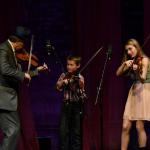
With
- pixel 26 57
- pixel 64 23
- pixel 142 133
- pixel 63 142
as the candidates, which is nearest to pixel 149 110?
pixel 142 133

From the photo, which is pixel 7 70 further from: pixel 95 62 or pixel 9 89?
pixel 95 62

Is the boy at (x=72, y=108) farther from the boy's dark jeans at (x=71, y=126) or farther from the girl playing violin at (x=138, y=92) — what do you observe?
the girl playing violin at (x=138, y=92)

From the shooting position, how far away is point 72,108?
5988 mm

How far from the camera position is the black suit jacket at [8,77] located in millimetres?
5066

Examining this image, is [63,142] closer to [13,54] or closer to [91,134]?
[91,134]

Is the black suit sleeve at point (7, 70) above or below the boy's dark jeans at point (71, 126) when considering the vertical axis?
above

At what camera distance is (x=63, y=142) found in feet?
19.7

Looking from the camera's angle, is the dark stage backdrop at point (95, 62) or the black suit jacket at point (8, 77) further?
the dark stage backdrop at point (95, 62)

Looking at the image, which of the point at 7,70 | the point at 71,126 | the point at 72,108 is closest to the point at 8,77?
the point at 7,70

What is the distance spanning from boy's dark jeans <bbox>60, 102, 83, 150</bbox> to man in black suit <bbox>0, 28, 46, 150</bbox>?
3.04 ft

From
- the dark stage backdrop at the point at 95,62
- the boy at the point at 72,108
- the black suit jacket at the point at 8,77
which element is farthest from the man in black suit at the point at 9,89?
the dark stage backdrop at the point at 95,62

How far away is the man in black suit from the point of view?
5.07 meters

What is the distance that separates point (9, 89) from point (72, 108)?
1083 mm

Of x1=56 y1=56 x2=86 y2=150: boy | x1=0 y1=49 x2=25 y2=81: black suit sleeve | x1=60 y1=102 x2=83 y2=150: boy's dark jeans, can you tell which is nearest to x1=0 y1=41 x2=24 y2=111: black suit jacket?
x1=0 y1=49 x2=25 y2=81: black suit sleeve
